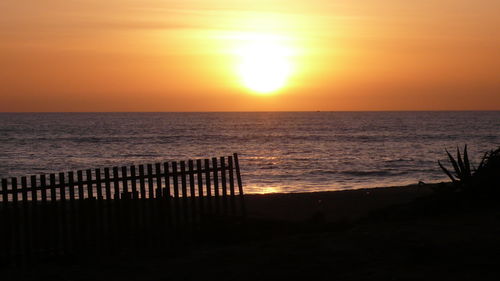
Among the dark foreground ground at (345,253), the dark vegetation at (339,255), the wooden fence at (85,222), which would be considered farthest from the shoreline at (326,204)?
the wooden fence at (85,222)

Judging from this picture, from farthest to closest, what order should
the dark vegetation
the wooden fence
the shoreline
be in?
the shoreline < the wooden fence < the dark vegetation

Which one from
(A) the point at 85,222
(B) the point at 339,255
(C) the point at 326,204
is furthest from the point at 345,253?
(C) the point at 326,204

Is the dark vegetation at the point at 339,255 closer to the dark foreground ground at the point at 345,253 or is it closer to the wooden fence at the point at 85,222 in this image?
the dark foreground ground at the point at 345,253

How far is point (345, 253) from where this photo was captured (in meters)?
9.02

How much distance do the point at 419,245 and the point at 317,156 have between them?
44797 millimetres

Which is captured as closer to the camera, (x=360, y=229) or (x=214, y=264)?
(x=214, y=264)

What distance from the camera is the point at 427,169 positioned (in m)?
39.2

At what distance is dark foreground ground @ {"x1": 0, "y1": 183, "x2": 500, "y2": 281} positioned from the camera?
8.10 meters

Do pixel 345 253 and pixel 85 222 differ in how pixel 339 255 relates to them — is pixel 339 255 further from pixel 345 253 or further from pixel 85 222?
pixel 85 222

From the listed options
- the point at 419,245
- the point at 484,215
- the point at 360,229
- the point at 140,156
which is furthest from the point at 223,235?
the point at 140,156

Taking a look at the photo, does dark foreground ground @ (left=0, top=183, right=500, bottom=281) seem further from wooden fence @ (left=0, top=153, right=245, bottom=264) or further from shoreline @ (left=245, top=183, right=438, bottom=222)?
shoreline @ (left=245, top=183, right=438, bottom=222)

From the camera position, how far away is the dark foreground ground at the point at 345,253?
8102mm

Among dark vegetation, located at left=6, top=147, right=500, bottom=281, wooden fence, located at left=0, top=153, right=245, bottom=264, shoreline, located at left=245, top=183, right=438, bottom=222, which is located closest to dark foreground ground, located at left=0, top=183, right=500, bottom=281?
dark vegetation, located at left=6, top=147, right=500, bottom=281

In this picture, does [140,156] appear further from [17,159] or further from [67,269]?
[67,269]
